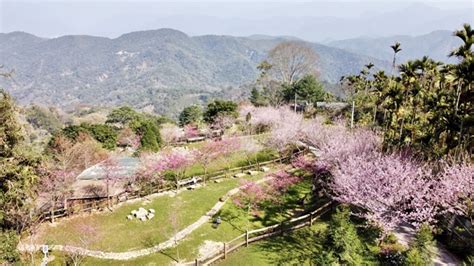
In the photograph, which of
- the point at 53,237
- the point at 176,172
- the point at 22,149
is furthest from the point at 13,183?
the point at 176,172

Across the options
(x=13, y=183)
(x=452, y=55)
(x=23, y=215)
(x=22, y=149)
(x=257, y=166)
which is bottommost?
(x=257, y=166)

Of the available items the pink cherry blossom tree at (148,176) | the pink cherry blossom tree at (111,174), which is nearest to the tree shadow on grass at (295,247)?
the pink cherry blossom tree at (148,176)

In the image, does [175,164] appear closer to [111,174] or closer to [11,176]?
[111,174]

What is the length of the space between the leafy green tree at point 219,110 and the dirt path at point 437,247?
103 feet

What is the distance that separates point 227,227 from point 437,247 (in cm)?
1190

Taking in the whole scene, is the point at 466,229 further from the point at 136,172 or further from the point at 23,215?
the point at 23,215

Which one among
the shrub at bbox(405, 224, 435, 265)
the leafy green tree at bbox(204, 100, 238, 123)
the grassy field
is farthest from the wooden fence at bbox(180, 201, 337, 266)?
the leafy green tree at bbox(204, 100, 238, 123)

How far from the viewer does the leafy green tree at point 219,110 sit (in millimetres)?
49781

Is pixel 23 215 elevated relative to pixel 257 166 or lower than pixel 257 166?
elevated

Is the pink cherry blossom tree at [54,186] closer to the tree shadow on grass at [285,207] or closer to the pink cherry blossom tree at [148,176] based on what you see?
the pink cherry blossom tree at [148,176]

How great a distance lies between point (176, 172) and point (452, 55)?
21.0 meters

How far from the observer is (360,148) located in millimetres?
24750

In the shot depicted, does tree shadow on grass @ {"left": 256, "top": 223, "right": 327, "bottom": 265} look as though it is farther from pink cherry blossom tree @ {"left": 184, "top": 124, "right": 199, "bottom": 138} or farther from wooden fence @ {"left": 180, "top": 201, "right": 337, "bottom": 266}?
pink cherry blossom tree @ {"left": 184, "top": 124, "right": 199, "bottom": 138}

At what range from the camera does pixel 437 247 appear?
63.2 feet
